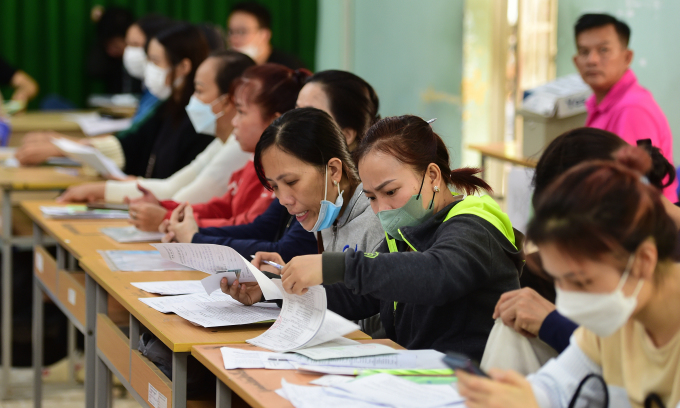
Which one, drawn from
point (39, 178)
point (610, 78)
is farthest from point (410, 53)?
point (39, 178)

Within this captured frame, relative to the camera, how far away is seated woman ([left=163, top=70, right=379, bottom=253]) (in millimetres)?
2062

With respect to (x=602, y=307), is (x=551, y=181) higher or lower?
higher

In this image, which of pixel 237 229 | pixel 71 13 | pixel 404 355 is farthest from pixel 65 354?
pixel 71 13

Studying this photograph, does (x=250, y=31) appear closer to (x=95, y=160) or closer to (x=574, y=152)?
(x=95, y=160)

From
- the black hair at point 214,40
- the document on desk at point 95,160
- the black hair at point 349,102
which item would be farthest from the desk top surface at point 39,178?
the black hair at point 349,102

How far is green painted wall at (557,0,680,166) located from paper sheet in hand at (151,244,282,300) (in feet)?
7.87

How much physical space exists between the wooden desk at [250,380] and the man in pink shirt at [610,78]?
1822mm

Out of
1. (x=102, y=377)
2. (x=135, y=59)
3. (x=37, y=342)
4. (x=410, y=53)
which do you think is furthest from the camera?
(x=135, y=59)

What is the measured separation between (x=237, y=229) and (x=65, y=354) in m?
1.63

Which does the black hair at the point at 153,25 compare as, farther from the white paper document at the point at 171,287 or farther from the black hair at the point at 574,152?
the black hair at the point at 574,152

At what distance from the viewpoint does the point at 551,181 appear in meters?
1.26

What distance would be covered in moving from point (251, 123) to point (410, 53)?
10.3 ft

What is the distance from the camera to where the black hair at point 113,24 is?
20.2 feet

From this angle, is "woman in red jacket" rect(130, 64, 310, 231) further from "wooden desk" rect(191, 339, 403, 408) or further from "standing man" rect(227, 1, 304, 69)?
"standing man" rect(227, 1, 304, 69)
